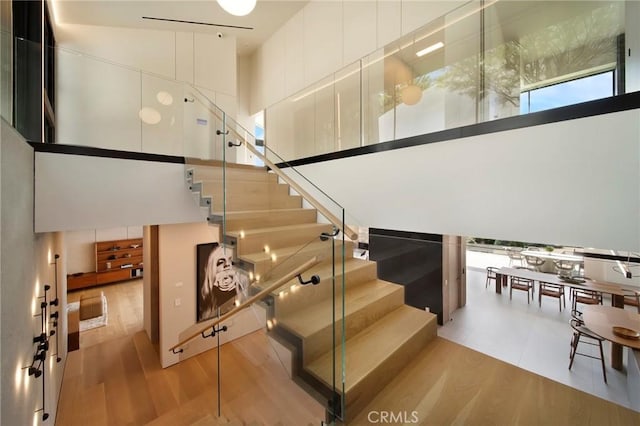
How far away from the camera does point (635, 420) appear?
1.90 meters

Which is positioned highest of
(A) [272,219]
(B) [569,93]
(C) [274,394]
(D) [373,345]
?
(B) [569,93]

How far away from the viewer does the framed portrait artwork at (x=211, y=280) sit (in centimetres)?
522

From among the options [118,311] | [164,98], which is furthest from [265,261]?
[118,311]

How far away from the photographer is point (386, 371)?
2.06 metres

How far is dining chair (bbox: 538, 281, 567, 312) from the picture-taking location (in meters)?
2.52

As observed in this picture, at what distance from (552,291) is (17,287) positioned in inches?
185

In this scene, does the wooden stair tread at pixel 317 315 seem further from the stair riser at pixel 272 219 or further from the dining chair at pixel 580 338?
the dining chair at pixel 580 338

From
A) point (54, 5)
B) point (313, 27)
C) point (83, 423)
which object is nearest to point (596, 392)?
point (83, 423)

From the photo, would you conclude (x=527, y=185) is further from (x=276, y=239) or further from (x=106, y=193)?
(x=106, y=193)

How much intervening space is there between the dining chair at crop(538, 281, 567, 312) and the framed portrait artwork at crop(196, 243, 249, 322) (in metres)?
4.72

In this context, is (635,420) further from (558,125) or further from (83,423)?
(83,423)

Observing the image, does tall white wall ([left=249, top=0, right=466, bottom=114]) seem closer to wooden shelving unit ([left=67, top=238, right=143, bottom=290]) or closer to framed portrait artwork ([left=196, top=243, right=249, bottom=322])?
framed portrait artwork ([left=196, top=243, right=249, bottom=322])

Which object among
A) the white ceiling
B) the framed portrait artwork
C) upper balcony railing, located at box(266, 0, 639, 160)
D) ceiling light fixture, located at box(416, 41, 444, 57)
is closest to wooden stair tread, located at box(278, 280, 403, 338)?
upper balcony railing, located at box(266, 0, 639, 160)

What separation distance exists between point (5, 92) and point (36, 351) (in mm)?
2416
